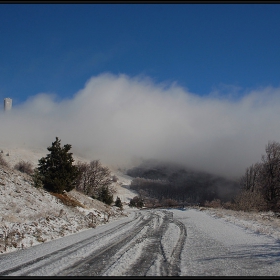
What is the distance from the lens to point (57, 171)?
100 ft

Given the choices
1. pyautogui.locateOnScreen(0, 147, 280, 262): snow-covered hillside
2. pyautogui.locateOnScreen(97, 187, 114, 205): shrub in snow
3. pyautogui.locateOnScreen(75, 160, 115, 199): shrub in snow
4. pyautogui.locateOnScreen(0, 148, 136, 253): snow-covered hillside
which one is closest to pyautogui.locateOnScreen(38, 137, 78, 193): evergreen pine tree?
pyautogui.locateOnScreen(0, 148, 136, 253): snow-covered hillside

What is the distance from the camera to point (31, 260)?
30.1ft

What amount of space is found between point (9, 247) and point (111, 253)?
555 centimetres

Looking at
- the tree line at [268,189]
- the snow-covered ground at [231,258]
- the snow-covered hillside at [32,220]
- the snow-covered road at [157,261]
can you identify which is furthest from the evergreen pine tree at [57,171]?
the tree line at [268,189]

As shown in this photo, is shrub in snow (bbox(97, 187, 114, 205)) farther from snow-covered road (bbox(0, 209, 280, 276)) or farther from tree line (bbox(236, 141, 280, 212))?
snow-covered road (bbox(0, 209, 280, 276))

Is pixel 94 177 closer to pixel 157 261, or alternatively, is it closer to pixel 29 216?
pixel 29 216

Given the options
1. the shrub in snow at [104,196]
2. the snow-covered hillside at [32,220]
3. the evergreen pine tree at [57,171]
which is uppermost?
the evergreen pine tree at [57,171]

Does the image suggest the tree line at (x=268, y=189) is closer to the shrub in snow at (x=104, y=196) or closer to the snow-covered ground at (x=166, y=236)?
the snow-covered ground at (x=166, y=236)

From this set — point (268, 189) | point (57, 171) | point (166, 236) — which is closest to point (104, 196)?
point (57, 171)

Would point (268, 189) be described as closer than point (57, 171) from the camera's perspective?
No

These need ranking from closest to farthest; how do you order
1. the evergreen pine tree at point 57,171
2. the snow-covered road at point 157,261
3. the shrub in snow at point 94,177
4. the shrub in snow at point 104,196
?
the snow-covered road at point 157,261 < the evergreen pine tree at point 57,171 < the shrub in snow at point 104,196 < the shrub in snow at point 94,177

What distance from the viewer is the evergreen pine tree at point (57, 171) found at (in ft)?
97.6

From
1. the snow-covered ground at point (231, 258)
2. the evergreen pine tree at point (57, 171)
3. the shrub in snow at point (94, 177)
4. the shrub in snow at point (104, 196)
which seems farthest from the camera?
the shrub in snow at point (94, 177)

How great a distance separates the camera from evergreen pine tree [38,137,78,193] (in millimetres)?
29734
